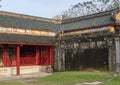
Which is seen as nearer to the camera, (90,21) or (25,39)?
(25,39)

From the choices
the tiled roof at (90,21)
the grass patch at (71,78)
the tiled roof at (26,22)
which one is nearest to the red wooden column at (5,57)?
the tiled roof at (26,22)

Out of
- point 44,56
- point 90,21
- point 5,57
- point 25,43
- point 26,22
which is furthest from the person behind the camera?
point 44,56

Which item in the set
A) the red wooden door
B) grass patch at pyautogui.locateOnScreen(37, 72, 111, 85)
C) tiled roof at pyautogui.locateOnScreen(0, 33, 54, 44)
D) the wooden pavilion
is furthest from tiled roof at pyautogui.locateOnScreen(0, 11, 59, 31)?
grass patch at pyautogui.locateOnScreen(37, 72, 111, 85)

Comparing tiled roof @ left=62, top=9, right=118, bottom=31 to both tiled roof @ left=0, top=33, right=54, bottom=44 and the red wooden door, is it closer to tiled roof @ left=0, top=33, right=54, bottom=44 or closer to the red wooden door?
tiled roof @ left=0, top=33, right=54, bottom=44

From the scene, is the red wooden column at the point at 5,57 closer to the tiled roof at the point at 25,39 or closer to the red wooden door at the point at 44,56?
the tiled roof at the point at 25,39

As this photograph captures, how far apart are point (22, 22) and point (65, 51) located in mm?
5661

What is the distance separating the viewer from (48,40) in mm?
34312

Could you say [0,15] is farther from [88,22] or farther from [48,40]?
[88,22]

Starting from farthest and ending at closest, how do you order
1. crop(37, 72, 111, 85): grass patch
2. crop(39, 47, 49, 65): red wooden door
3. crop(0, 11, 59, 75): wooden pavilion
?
crop(39, 47, 49, 65): red wooden door
crop(0, 11, 59, 75): wooden pavilion
crop(37, 72, 111, 85): grass patch

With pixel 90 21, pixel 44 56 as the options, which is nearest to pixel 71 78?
pixel 90 21

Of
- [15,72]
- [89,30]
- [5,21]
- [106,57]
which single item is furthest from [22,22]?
[106,57]

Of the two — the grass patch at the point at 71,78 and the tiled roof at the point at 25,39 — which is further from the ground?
the tiled roof at the point at 25,39

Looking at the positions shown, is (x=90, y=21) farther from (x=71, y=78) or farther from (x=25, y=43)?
(x=71, y=78)

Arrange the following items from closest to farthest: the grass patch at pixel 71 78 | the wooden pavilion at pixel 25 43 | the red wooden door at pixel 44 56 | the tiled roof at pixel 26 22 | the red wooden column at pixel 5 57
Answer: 1. the grass patch at pixel 71 78
2. the wooden pavilion at pixel 25 43
3. the tiled roof at pixel 26 22
4. the red wooden column at pixel 5 57
5. the red wooden door at pixel 44 56
